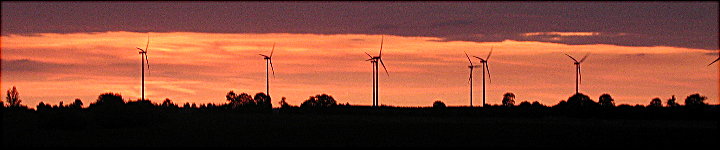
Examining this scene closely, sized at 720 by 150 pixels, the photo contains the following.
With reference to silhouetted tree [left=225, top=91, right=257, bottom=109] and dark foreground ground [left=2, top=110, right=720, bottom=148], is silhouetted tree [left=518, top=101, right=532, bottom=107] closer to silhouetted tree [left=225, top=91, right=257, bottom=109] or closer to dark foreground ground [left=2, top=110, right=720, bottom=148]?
silhouetted tree [left=225, top=91, right=257, bottom=109]

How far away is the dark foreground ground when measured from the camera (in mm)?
75562

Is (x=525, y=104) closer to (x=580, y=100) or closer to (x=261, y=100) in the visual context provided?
(x=580, y=100)

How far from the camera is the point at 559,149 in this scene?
231ft

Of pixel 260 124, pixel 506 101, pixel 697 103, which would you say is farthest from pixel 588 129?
pixel 506 101

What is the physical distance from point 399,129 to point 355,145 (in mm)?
16203

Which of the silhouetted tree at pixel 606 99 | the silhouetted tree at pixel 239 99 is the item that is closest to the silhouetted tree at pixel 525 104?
the silhouetted tree at pixel 606 99

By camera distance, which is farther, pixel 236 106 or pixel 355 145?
pixel 236 106

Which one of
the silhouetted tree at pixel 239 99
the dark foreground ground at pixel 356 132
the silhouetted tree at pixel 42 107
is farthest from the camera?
the silhouetted tree at pixel 239 99

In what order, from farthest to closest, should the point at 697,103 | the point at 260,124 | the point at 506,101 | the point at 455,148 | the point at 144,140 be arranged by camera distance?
the point at 506,101
the point at 697,103
the point at 260,124
the point at 144,140
the point at 455,148

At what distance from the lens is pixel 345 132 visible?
85750 mm

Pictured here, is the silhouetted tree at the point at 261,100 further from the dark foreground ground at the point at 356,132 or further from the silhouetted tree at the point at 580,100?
the dark foreground ground at the point at 356,132

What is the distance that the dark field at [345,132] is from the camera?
248 feet

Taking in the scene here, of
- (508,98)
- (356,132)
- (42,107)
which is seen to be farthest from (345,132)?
(508,98)

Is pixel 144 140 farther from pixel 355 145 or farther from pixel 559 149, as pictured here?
pixel 559 149
